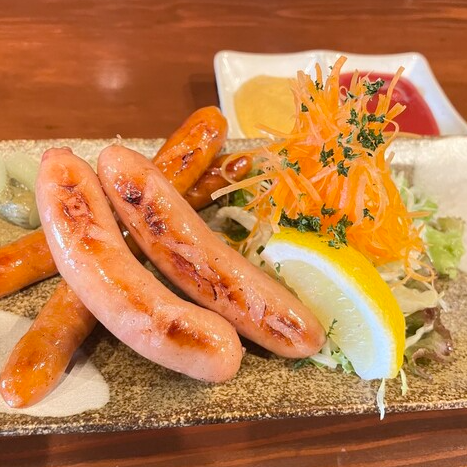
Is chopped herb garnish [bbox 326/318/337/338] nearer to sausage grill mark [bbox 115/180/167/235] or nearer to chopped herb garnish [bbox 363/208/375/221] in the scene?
chopped herb garnish [bbox 363/208/375/221]

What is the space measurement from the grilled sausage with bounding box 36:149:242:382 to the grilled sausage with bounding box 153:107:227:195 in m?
0.49

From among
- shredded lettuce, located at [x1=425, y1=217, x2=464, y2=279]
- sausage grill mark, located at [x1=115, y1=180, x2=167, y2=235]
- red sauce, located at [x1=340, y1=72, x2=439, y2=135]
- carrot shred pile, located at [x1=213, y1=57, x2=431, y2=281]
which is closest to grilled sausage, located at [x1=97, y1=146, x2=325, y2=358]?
sausage grill mark, located at [x1=115, y1=180, x2=167, y2=235]

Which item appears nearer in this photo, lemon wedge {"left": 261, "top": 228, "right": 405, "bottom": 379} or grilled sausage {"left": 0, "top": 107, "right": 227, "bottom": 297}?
lemon wedge {"left": 261, "top": 228, "right": 405, "bottom": 379}

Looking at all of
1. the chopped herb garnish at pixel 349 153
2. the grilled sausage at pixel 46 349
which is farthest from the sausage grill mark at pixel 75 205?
the chopped herb garnish at pixel 349 153

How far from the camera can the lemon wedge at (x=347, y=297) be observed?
1733 millimetres

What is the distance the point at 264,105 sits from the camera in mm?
3188

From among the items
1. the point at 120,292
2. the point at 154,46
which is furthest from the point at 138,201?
the point at 154,46

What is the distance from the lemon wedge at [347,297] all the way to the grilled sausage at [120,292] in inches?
13.3

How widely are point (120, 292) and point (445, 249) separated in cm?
151

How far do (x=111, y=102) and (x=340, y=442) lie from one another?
2233mm

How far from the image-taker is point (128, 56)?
3428 mm

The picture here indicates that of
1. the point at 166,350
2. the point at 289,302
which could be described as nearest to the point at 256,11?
the point at 289,302

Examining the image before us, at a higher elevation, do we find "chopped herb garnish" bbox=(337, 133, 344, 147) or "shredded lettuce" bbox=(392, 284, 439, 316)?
"chopped herb garnish" bbox=(337, 133, 344, 147)

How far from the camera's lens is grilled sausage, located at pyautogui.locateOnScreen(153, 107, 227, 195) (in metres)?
2.12
